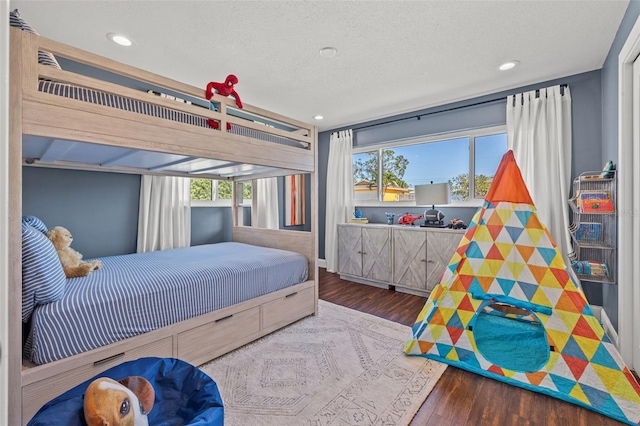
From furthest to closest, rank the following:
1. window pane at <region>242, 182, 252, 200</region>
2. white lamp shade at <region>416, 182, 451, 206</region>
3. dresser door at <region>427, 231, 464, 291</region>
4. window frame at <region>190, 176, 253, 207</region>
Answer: window pane at <region>242, 182, 252, 200</region> → window frame at <region>190, 176, 253, 207</region> → white lamp shade at <region>416, 182, 451, 206</region> → dresser door at <region>427, 231, 464, 291</region>

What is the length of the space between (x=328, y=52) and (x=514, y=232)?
6.61 feet

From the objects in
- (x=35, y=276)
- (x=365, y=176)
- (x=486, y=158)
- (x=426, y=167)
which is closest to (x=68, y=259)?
(x=35, y=276)

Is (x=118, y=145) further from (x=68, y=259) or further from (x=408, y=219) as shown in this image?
(x=408, y=219)

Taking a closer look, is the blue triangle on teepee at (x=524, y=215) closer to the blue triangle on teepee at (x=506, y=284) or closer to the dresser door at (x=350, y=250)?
the blue triangle on teepee at (x=506, y=284)

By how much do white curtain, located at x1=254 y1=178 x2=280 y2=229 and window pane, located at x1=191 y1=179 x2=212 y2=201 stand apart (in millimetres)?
750

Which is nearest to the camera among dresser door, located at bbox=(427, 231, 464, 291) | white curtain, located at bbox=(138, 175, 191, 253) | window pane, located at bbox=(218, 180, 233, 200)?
white curtain, located at bbox=(138, 175, 191, 253)

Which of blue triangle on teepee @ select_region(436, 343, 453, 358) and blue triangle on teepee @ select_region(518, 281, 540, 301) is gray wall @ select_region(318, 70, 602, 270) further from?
blue triangle on teepee @ select_region(436, 343, 453, 358)

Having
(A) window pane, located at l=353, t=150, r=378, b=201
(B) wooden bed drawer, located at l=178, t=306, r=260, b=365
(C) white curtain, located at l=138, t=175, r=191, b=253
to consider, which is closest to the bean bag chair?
(B) wooden bed drawer, located at l=178, t=306, r=260, b=365

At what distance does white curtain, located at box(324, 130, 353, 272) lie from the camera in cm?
463

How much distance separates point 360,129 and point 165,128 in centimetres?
343

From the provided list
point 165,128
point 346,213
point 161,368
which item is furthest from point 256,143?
point 346,213

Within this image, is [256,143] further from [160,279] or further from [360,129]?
[360,129]

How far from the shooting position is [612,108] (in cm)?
235

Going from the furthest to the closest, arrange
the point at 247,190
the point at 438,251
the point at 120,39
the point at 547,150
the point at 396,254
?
the point at 247,190 → the point at 396,254 → the point at 438,251 → the point at 547,150 → the point at 120,39
